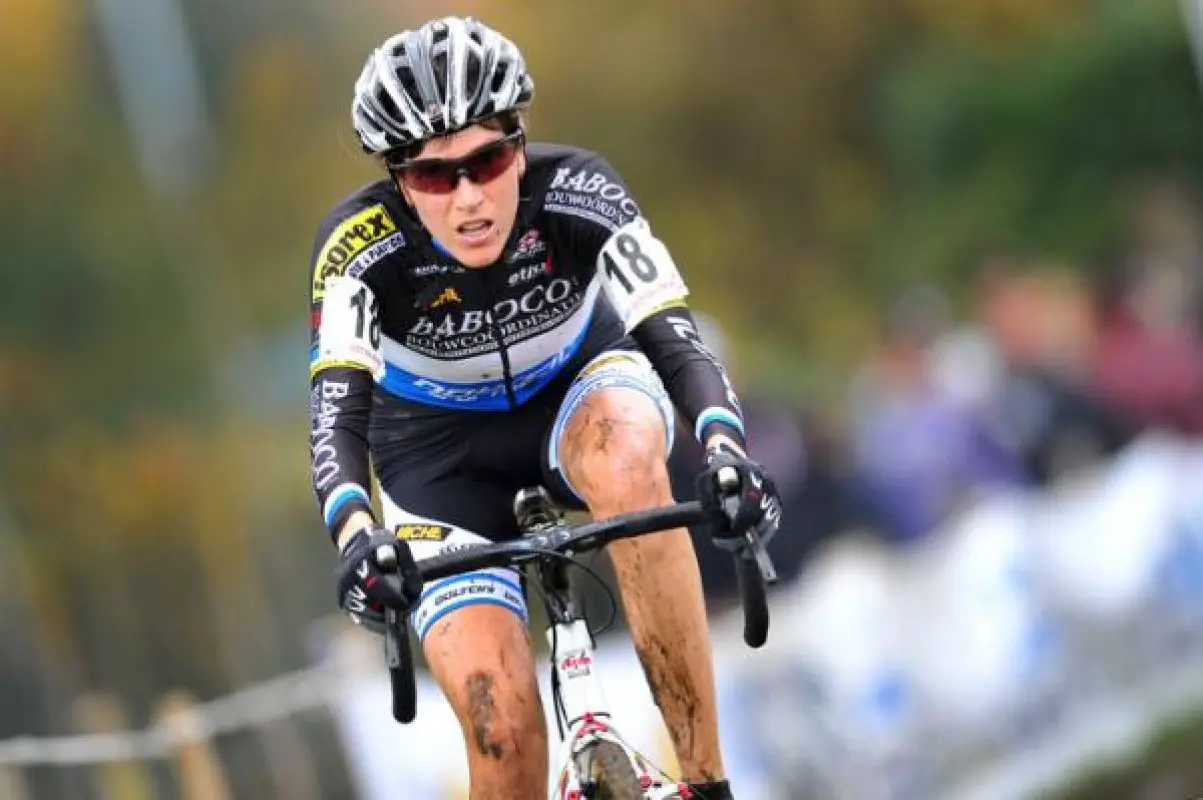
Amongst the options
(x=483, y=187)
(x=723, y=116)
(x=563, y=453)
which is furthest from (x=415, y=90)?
(x=723, y=116)

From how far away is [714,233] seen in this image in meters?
14.4

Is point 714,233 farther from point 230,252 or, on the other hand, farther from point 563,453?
point 563,453

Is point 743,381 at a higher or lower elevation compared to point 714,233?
lower

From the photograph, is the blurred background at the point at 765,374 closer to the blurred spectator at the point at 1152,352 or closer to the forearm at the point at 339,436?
the blurred spectator at the point at 1152,352

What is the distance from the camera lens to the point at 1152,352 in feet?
49.8

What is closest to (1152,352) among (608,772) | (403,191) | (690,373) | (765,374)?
(765,374)

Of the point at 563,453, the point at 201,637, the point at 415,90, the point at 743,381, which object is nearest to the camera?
the point at 415,90

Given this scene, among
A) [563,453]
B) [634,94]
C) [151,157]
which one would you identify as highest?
[634,94]

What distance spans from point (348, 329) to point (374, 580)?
0.93 meters

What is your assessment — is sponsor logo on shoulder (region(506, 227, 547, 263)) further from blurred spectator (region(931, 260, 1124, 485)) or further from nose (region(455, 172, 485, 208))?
blurred spectator (region(931, 260, 1124, 485))

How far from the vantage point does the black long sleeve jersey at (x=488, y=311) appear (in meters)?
5.46

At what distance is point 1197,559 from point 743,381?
3487 millimetres

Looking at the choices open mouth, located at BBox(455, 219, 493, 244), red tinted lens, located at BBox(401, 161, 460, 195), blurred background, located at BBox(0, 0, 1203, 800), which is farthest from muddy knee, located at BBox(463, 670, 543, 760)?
blurred background, located at BBox(0, 0, 1203, 800)

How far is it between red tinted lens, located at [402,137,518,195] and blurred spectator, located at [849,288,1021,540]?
8.30 meters
